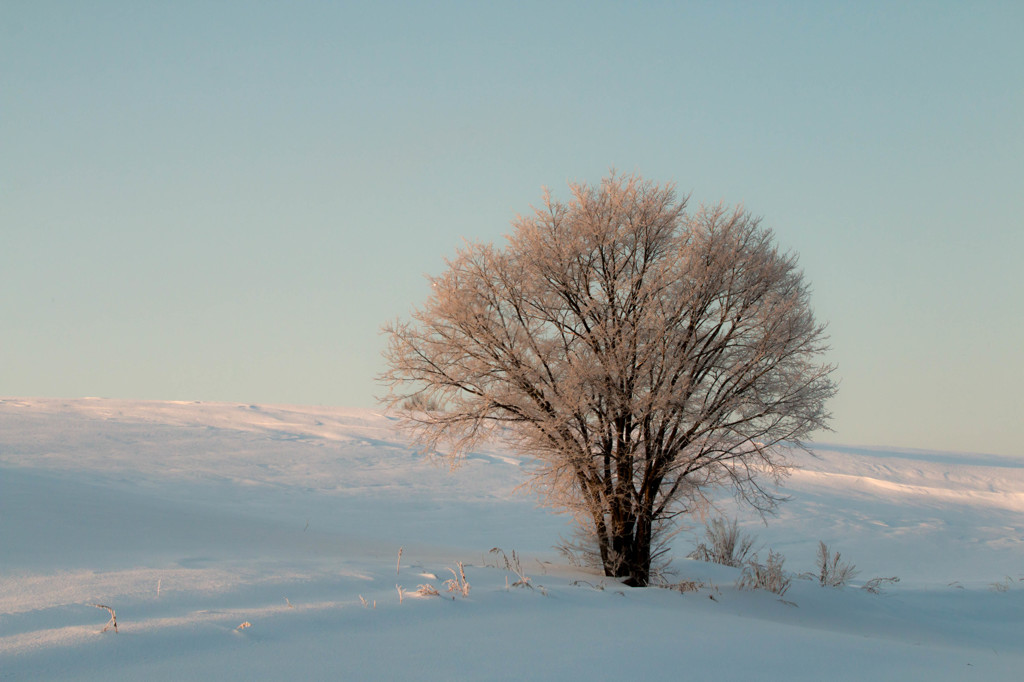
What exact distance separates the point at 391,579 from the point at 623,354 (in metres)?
5.12

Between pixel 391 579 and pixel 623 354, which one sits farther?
pixel 623 354

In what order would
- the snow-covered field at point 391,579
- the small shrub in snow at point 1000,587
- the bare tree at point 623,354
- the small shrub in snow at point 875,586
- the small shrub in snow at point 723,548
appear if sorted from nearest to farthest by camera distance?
the snow-covered field at point 391,579 → the bare tree at point 623,354 → the small shrub in snow at point 875,586 → the small shrub in snow at point 1000,587 → the small shrub in snow at point 723,548

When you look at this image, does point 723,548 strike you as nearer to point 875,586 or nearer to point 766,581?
point 875,586

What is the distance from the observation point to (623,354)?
1097cm

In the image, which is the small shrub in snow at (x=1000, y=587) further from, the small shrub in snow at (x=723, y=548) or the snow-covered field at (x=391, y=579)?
the small shrub in snow at (x=723, y=548)

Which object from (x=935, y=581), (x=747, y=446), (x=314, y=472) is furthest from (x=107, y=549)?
(x=935, y=581)

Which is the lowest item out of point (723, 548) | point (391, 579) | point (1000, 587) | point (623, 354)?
point (1000, 587)

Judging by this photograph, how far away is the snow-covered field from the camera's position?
4.46 m

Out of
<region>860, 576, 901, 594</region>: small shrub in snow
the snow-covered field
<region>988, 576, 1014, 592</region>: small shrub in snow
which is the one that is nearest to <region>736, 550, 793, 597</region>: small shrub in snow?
the snow-covered field

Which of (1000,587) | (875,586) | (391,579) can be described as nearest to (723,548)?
(875,586)

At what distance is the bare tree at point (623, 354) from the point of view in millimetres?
11219

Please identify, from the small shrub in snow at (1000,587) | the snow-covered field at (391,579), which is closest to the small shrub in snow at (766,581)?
the snow-covered field at (391,579)

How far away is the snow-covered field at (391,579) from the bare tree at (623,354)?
1.70 meters

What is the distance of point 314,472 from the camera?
75.7 feet
